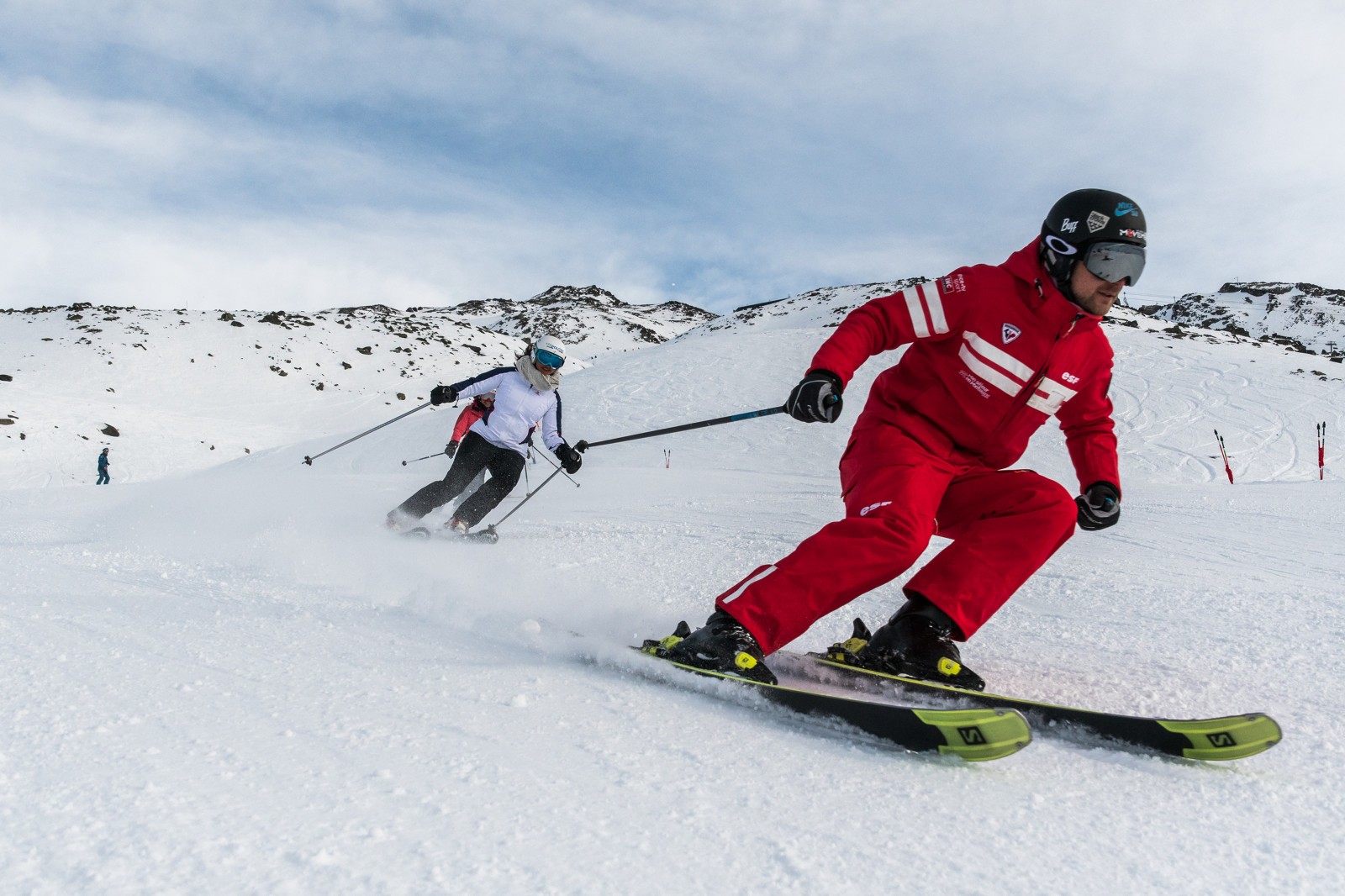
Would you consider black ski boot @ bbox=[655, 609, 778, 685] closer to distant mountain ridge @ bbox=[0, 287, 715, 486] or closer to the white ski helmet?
the white ski helmet

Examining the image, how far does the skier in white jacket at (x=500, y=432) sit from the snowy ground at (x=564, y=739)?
1367 millimetres

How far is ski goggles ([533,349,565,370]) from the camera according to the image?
21.6ft

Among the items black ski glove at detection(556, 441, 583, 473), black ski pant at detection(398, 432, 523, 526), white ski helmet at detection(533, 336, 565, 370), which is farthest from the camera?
white ski helmet at detection(533, 336, 565, 370)

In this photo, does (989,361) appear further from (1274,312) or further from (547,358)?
(1274,312)

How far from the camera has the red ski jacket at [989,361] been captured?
8.55 feet

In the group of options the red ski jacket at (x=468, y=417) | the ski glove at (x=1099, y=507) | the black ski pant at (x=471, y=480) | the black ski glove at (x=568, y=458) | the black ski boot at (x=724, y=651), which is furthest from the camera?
the red ski jacket at (x=468, y=417)

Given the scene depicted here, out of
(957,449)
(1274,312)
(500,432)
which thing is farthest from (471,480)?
(1274,312)

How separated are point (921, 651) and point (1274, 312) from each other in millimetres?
89080

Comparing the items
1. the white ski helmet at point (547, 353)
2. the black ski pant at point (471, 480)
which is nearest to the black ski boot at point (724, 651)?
the black ski pant at point (471, 480)

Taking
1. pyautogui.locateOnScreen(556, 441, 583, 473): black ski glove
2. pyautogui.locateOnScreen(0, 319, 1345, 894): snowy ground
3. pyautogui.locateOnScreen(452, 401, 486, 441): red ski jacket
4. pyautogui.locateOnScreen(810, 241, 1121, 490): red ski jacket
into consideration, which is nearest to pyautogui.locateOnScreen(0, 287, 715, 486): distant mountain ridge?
pyautogui.locateOnScreen(452, 401, 486, 441): red ski jacket

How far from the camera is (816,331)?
1238 inches

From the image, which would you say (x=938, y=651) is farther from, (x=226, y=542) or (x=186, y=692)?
(x=226, y=542)

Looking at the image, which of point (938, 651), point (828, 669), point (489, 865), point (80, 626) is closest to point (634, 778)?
point (489, 865)

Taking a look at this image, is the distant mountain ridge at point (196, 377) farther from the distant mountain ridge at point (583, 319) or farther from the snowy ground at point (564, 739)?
the distant mountain ridge at point (583, 319)
